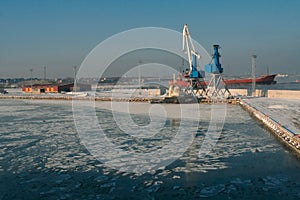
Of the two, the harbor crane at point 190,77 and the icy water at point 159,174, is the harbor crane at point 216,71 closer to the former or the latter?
the harbor crane at point 190,77

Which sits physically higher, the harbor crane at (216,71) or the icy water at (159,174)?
the harbor crane at (216,71)

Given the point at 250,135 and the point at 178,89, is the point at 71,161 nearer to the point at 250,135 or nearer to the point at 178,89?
the point at 250,135

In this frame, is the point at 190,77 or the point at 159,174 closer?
the point at 159,174

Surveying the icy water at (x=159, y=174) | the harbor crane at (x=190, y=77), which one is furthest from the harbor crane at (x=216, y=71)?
the icy water at (x=159, y=174)

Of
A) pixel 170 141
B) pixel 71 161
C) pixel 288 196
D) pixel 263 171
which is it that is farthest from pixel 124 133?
pixel 288 196

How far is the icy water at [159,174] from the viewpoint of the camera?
626cm

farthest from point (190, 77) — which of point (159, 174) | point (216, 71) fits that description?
point (159, 174)

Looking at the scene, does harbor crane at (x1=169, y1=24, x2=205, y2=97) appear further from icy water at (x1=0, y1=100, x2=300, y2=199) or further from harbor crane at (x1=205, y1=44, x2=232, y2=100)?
icy water at (x1=0, y1=100, x2=300, y2=199)

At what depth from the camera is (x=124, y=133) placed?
1330 centimetres

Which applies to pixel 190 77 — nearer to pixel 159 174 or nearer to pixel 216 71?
pixel 216 71

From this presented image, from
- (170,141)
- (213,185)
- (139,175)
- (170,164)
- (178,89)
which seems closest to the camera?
(213,185)

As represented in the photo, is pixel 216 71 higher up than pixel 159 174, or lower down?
higher up

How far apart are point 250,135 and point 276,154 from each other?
10.4ft

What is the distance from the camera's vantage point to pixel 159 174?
7.52 m
